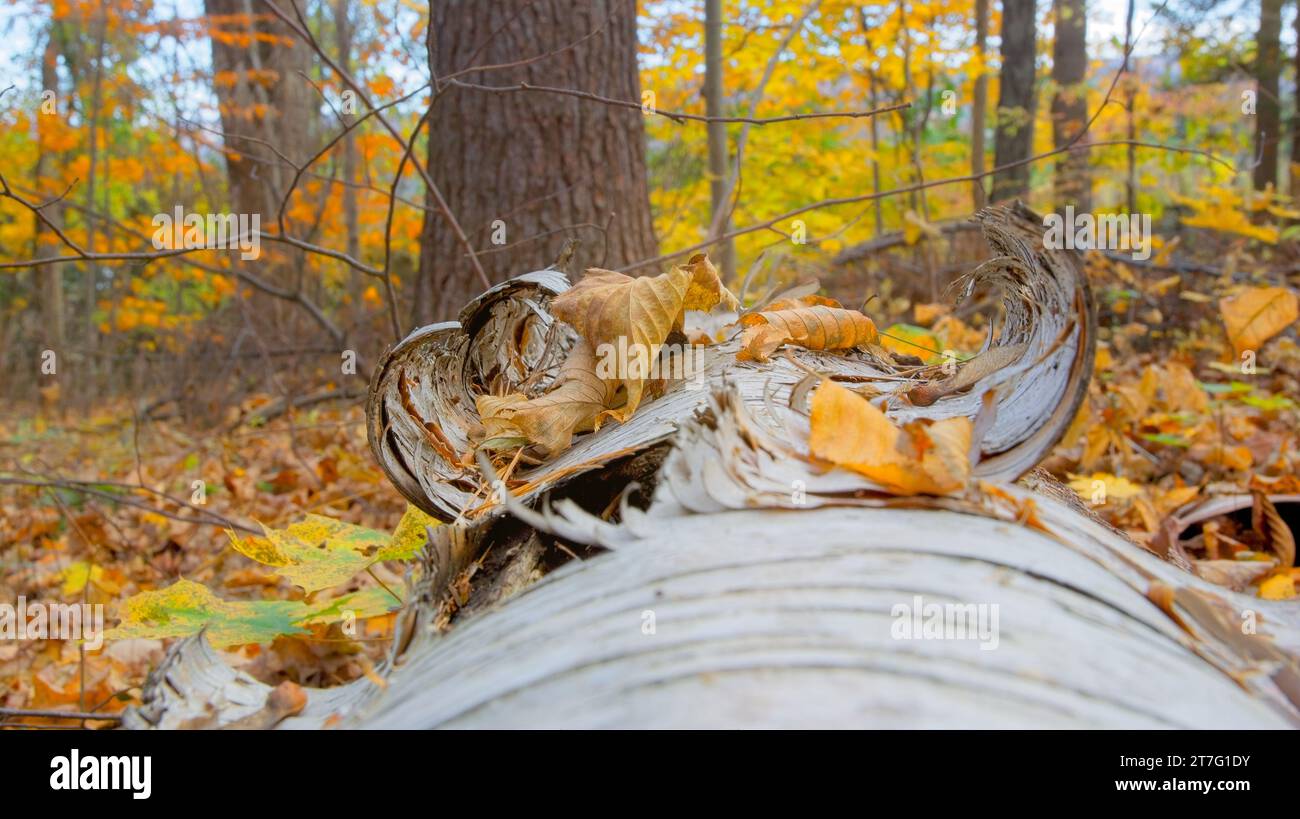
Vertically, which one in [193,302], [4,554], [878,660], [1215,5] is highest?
[1215,5]

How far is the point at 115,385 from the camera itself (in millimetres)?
10703

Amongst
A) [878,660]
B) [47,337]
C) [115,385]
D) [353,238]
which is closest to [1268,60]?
[353,238]

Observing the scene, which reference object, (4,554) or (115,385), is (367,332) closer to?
(4,554)

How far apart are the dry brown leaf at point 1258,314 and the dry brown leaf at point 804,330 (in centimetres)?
182

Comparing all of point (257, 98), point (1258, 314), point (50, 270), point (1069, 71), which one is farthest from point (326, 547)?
point (50, 270)

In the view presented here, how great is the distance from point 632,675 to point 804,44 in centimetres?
883

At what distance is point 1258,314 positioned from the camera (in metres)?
2.86

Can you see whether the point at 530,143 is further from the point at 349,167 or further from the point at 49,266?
the point at 49,266

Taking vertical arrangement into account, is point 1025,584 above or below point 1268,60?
below

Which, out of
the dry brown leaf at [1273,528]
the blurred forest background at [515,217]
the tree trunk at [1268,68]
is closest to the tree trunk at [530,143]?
the blurred forest background at [515,217]

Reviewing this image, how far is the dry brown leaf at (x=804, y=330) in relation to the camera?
5.40 ft

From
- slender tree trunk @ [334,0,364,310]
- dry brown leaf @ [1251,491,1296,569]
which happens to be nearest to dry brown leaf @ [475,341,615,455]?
dry brown leaf @ [1251,491,1296,569]

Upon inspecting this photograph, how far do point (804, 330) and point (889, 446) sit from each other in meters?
0.80
